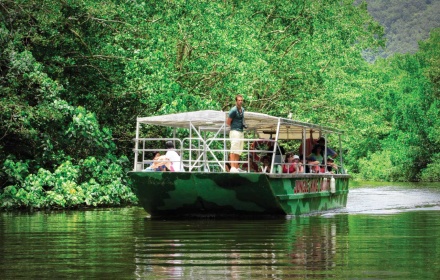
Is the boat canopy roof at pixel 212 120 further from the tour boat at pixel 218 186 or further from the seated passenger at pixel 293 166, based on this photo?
the seated passenger at pixel 293 166

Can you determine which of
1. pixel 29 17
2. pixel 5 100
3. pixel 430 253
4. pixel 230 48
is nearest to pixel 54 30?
pixel 29 17

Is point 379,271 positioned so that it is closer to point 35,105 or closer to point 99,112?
point 35,105

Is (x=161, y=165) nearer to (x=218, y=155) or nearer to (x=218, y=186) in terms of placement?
(x=218, y=186)

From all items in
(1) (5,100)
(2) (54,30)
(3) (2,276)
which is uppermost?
(2) (54,30)

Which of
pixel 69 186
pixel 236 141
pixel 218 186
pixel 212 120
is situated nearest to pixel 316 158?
pixel 212 120

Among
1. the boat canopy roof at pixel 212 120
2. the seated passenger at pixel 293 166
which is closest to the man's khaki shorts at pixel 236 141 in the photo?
the boat canopy roof at pixel 212 120

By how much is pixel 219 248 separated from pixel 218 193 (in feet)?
20.2

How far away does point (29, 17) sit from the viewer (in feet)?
79.8

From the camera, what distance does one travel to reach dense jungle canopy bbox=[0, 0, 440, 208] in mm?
23781

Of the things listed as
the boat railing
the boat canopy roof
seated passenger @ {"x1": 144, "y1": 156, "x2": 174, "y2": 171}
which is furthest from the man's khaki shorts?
seated passenger @ {"x1": 144, "y1": 156, "x2": 174, "y2": 171}

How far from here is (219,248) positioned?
1240 cm

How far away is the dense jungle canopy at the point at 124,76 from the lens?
936 inches

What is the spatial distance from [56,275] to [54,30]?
1622 centimetres

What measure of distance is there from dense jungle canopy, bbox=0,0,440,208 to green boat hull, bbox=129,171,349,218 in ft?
16.0
